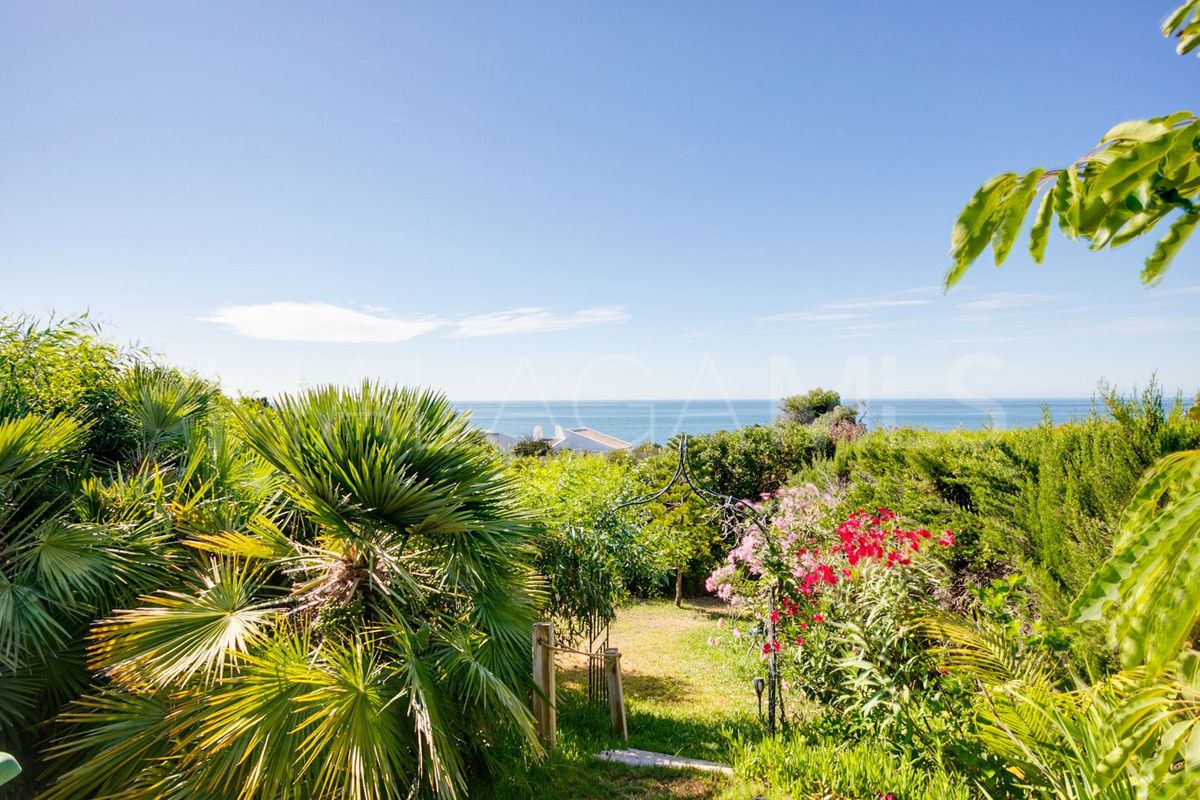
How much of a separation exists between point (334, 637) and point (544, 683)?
166 cm

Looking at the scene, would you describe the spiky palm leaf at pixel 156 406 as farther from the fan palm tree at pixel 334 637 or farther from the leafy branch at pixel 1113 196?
the leafy branch at pixel 1113 196

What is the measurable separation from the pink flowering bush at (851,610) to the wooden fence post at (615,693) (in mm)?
1371

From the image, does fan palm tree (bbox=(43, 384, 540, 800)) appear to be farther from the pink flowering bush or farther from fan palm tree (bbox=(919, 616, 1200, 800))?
fan palm tree (bbox=(919, 616, 1200, 800))

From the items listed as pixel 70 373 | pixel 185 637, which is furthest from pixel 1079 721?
pixel 70 373

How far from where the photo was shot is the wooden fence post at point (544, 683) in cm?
433

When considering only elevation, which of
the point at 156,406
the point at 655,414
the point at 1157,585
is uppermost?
the point at 655,414

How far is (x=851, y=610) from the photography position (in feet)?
13.5

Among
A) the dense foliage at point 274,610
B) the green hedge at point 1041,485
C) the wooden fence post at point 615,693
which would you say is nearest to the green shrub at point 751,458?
the green hedge at point 1041,485

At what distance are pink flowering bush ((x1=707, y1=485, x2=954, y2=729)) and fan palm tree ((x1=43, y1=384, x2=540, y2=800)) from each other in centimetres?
217

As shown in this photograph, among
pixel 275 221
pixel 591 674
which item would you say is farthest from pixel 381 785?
pixel 275 221

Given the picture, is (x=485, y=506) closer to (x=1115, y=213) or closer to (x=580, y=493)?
(x=580, y=493)

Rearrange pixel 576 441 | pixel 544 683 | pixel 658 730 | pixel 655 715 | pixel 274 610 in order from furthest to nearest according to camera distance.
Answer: pixel 576 441
pixel 655 715
pixel 658 730
pixel 544 683
pixel 274 610

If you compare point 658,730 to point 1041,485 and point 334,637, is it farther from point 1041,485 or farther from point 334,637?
point 1041,485

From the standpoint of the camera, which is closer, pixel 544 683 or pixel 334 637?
pixel 334 637
